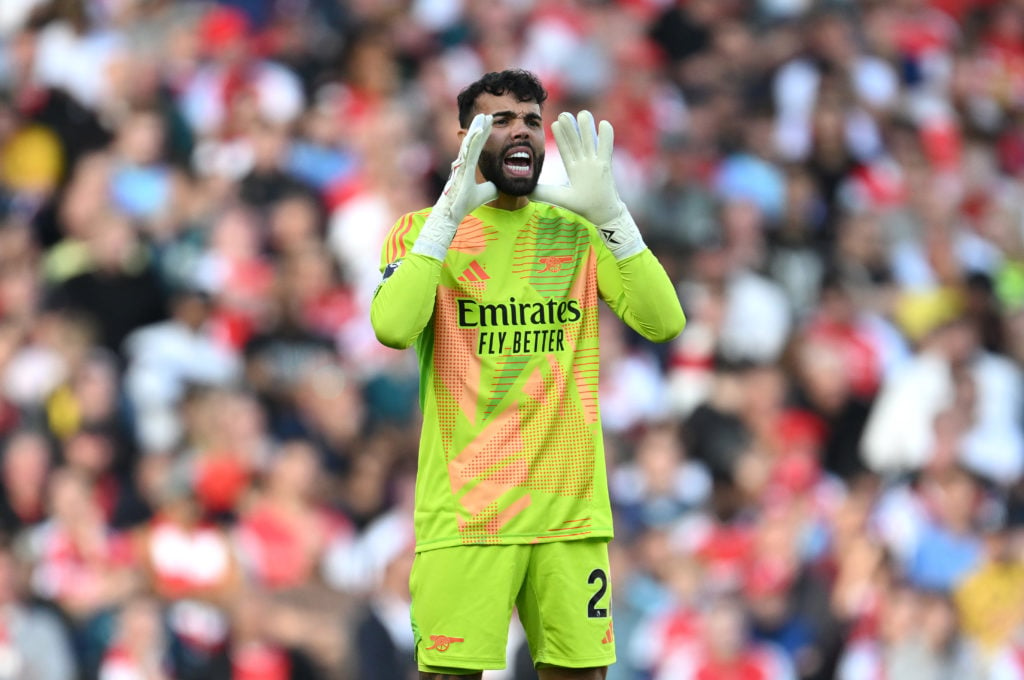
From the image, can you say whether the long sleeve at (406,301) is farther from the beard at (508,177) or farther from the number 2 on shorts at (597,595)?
the number 2 on shorts at (597,595)

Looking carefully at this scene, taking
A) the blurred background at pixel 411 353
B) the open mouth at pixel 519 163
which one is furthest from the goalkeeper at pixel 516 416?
the blurred background at pixel 411 353

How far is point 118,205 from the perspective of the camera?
34.5 feet

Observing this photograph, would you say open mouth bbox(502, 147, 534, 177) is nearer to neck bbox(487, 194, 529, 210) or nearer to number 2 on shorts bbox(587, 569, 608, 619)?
neck bbox(487, 194, 529, 210)

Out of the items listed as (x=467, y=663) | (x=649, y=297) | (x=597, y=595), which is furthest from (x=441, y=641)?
(x=649, y=297)

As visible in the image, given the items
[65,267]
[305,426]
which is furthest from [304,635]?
[65,267]

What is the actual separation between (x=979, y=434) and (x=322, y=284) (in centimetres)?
422

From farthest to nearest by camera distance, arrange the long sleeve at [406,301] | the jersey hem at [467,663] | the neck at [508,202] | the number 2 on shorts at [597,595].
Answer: the neck at [508,202] < the number 2 on shorts at [597,595] < the jersey hem at [467,663] < the long sleeve at [406,301]

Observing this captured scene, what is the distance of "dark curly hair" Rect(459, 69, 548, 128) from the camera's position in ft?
15.8

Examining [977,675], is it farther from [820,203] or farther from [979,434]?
[820,203]

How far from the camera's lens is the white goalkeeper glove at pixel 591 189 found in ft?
15.6

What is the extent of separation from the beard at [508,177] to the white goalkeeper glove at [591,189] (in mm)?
31

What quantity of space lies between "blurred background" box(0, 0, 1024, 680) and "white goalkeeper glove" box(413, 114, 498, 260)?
454 cm

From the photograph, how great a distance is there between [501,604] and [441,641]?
0.19m

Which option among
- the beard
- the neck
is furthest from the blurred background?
the beard
